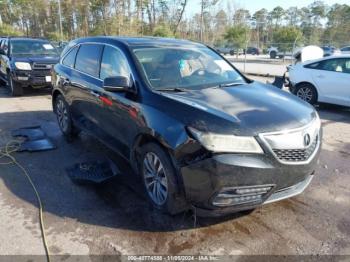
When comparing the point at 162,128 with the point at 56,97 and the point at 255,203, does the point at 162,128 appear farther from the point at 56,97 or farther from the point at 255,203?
the point at 56,97

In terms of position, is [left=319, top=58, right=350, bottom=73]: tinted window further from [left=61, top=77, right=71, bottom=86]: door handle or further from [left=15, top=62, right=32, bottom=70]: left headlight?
[left=15, top=62, right=32, bottom=70]: left headlight

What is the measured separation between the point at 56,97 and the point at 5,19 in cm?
5336

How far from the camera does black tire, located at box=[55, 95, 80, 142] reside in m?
5.71

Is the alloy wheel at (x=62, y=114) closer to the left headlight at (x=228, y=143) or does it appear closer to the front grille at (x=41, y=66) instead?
the left headlight at (x=228, y=143)

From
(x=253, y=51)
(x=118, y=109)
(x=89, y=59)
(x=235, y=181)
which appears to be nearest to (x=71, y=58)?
(x=89, y=59)

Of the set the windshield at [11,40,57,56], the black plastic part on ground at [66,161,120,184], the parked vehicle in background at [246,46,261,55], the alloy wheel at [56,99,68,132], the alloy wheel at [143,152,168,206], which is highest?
the parked vehicle in background at [246,46,261,55]

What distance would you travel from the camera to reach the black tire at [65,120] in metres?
5.71

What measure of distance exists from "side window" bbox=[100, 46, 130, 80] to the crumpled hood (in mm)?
809

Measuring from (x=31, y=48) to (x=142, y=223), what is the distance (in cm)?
955

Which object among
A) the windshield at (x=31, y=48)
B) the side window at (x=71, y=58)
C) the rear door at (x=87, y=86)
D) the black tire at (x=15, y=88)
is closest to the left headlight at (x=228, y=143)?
the rear door at (x=87, y=86)

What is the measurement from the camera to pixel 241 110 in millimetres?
3141

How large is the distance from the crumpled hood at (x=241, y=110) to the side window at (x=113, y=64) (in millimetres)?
809

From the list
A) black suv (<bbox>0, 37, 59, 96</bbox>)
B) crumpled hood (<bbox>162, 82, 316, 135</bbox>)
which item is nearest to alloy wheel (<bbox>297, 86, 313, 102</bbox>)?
crumpled hood (<bbox>162, 82, 316, 135</bbox>)

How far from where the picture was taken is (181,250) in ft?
9.49
